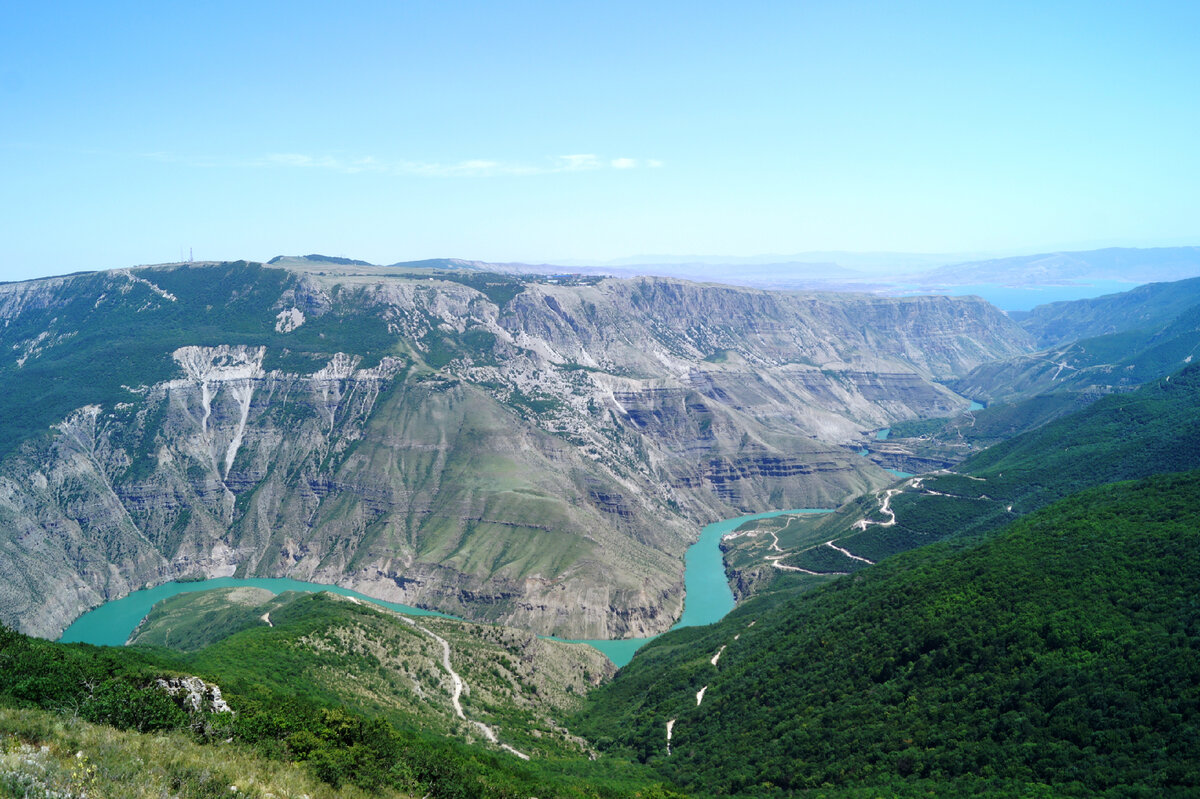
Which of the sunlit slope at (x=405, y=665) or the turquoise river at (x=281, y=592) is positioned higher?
the sunlit slope at (x=405, y=665)

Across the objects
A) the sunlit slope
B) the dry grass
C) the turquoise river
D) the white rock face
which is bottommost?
the turquoise river

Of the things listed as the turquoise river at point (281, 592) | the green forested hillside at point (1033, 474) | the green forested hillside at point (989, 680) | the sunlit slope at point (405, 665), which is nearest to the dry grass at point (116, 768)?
the sunlit slope at point (405, 665)

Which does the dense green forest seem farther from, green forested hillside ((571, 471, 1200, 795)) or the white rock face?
green forested hillside ((571, 471, 1200, 795))

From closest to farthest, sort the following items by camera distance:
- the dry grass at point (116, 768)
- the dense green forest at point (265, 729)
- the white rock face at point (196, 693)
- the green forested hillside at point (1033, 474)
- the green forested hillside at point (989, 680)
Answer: the dry grass at point (116, 768) < the dense green forest at point (265, 729) < the white rock face at point (196, 693) < the green forested hillside at point (989, 680) < the green forested hillside at point (1033, 474)

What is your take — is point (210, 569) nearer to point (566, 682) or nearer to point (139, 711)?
point (566, 682)

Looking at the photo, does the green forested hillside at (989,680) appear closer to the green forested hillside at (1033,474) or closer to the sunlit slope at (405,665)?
the sunlit slope at (405,665)

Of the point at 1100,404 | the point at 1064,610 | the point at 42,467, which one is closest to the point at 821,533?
the point at 1100,404

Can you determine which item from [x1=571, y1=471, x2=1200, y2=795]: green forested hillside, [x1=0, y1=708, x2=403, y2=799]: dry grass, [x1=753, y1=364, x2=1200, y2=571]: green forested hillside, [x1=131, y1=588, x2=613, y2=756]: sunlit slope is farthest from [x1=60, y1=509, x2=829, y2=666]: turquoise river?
[x1=0, y1=708, x2=403, y2=799]: dry grass
